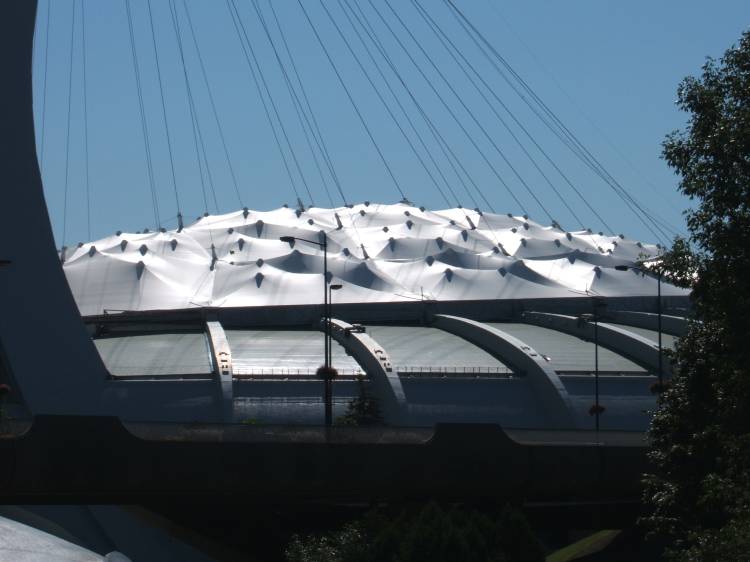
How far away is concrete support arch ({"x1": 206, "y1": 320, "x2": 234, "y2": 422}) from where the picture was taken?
182ft

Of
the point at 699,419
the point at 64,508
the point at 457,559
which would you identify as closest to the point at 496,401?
the point at 64,508

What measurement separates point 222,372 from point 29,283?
1280cm

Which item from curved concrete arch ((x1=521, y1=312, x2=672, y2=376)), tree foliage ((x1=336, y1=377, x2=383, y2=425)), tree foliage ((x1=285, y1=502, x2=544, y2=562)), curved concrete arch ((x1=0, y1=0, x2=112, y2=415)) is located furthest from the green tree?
curved concrete arch ((x1=521, y1=312, x2=672, y2=376))

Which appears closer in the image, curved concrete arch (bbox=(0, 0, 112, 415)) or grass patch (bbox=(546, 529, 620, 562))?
curved concrete arch (bbox=(0, 0, 112, 415))

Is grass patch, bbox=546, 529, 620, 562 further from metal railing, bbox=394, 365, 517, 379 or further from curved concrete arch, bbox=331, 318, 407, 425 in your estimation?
metal railing, bbox=394, 365, 517, 379

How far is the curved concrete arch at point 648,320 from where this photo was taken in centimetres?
7119

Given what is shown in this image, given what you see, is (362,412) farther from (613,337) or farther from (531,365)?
(613,337)

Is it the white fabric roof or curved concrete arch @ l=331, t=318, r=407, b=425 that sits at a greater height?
the white fabric roof

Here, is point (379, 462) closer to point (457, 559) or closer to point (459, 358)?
point (457, 559)

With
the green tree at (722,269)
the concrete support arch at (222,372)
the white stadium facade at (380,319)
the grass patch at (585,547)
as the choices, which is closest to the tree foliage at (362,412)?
the white stadium facade at (380,319)

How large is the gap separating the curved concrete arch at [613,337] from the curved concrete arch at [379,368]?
12.1m

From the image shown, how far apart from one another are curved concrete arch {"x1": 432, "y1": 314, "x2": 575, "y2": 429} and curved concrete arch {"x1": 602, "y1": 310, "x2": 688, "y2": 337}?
10698 millimetres

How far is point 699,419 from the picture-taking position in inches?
1025

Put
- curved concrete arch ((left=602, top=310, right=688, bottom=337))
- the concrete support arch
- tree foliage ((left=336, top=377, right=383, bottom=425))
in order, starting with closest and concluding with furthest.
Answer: tree foliage ((left=336, top=377, right=383, bottom=425)), the concrete support arch, curved concrete arch ((left=602, top=310, right=688, bottom=337))
